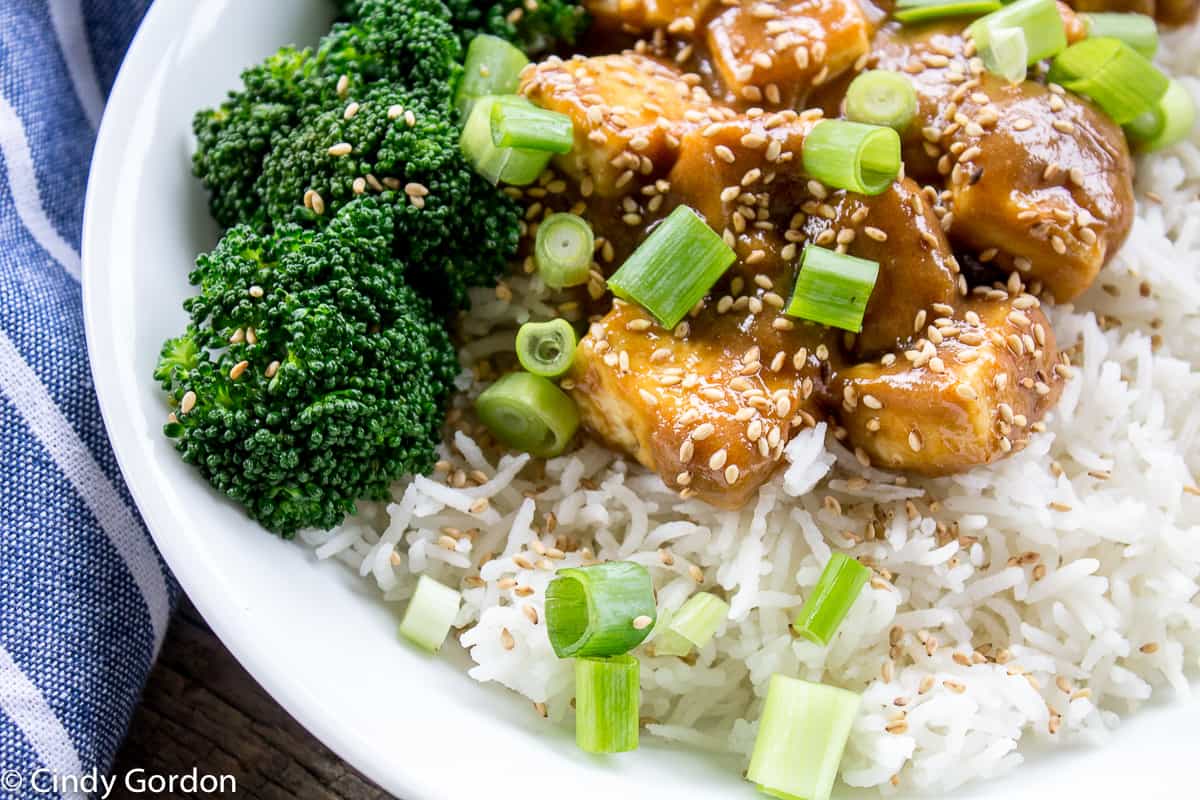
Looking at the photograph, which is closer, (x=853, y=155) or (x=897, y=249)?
(x=853, y=155)

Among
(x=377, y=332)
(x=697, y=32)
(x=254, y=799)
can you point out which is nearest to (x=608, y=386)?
(x=377, y=332)

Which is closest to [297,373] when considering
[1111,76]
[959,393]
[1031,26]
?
[959,393]

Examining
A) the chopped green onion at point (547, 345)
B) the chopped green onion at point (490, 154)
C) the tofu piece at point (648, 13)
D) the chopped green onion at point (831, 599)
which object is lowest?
the chopped green onion at point (831, 599)

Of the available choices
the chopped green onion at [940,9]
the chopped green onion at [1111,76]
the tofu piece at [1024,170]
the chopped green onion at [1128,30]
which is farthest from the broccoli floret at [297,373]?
the chopped green onion at [1128,30]

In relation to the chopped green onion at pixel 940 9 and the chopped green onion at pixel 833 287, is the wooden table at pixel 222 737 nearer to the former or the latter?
the chopped green onion at pixel 833 287

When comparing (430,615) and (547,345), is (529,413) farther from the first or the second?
(430,615)

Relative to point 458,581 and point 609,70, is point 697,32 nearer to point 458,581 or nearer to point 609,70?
point 609,70
